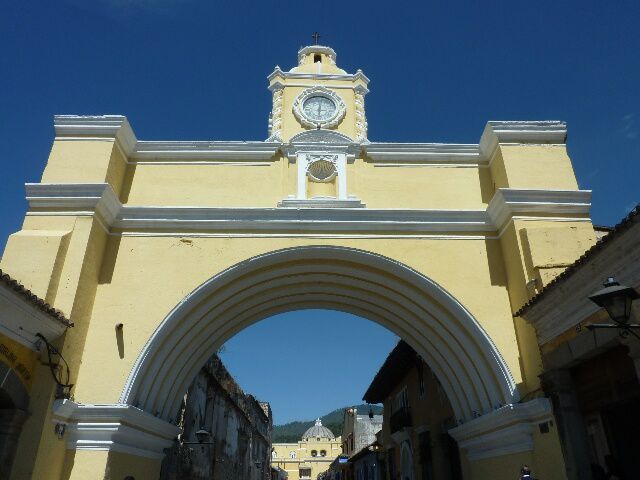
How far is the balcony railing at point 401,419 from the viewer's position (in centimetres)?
1451

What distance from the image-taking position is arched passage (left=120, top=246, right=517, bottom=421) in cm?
811

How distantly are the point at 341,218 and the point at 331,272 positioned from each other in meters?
1.10

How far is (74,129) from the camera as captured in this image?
9.13m

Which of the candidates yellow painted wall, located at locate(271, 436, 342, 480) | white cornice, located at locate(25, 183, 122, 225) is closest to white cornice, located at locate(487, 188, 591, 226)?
white cornice, located at locate(25, 183, 122, 225)

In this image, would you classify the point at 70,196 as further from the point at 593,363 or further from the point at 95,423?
the point at 593,363

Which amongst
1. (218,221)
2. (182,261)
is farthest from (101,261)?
(218,221)

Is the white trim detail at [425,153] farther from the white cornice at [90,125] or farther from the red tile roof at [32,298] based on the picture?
the red tile roof at [32,298]

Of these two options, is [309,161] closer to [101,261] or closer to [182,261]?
[182,261]

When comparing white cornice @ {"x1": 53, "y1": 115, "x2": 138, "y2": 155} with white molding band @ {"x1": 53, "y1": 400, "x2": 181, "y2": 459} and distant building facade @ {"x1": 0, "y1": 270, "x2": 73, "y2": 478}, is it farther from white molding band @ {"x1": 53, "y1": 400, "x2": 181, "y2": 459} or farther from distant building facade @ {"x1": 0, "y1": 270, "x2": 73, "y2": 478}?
white molding band @ {"x1": 53, "y1": 400, "x2": 181, "y2": 459}

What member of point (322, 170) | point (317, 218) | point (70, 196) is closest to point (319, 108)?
point (322, 170)

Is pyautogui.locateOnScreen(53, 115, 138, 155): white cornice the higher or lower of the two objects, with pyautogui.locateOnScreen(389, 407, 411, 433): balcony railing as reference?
higher

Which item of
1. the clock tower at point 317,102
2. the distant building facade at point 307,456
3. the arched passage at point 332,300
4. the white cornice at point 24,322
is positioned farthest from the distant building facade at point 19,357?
the distant building facade at point 307,456

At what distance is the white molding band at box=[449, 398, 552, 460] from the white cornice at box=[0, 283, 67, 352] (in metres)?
6.42

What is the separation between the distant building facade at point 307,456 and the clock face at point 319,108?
175ft
